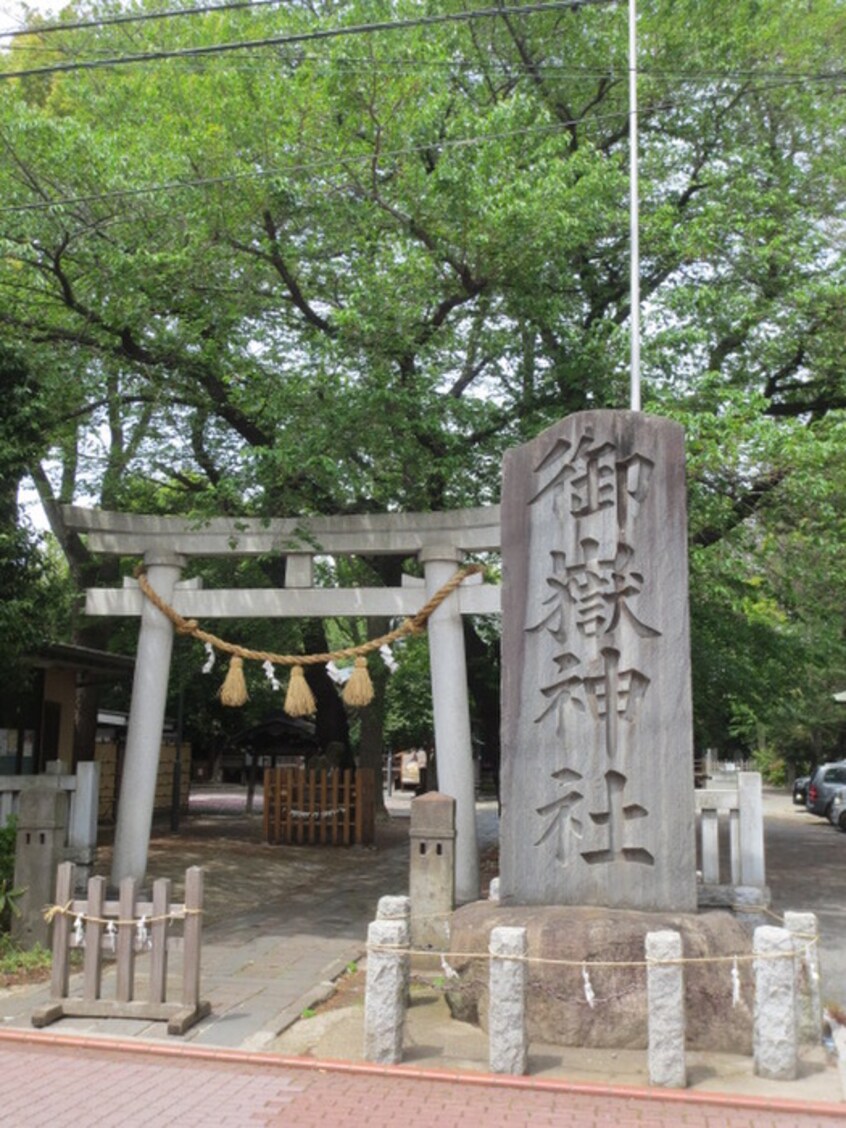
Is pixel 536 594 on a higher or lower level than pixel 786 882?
higher

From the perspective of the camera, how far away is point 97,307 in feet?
43.4

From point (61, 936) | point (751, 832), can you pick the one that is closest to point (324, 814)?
point (751, 832)

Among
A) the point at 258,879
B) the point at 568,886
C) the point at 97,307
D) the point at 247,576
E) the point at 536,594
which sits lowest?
the point at 258,879

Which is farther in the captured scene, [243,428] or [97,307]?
[243,428]

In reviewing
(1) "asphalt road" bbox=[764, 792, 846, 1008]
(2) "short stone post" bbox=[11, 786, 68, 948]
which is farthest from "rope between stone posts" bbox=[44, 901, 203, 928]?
(1) "asphalt road" bbox=[764, 792, 846, 1008]

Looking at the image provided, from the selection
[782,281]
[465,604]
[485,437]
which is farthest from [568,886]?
[782,281]

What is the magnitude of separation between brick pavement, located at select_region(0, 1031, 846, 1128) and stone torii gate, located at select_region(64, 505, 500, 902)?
17.6ft

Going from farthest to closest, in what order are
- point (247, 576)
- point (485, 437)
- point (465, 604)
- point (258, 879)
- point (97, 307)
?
1. point (247, 576)
2. point (258, 879)
3. point (485, 437)
4. point (97, 307)
5. point (465, 604)

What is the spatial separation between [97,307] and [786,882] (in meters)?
13.1

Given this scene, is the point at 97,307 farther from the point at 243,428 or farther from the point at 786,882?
the point at 786,882

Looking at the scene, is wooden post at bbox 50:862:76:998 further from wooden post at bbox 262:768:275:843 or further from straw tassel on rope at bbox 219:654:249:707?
wooden post at bbox 262:768:275:843

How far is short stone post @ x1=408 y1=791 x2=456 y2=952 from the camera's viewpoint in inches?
383

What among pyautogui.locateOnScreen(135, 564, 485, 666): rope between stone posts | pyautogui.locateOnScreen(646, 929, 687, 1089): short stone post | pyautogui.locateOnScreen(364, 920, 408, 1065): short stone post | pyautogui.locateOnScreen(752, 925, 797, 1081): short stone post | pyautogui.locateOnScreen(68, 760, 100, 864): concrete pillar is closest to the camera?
pyautogui.locateOnScreen(646, 929, 687, 1089): short stone post

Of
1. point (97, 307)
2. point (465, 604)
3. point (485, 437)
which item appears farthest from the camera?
point (485, 437)
